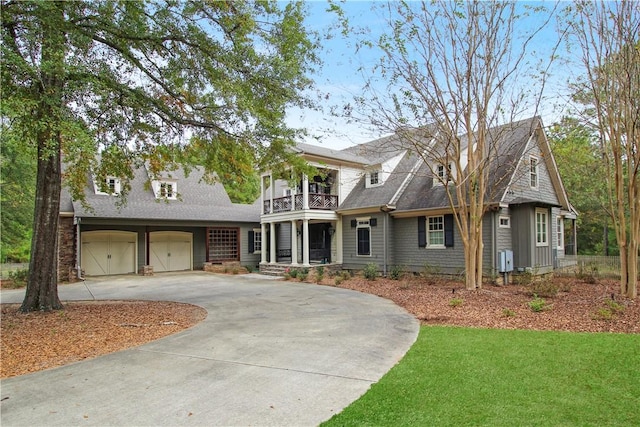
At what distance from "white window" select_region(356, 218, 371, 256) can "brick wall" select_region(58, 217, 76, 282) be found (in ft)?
41.9

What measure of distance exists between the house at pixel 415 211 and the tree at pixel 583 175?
97 cm

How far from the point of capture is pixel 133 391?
14.0 feet

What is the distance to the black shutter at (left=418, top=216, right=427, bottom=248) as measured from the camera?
1540 cm

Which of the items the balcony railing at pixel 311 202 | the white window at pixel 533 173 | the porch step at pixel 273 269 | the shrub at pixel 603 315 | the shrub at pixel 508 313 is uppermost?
the white window at pixel 533 173

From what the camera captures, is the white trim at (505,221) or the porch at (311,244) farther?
the porch at (311,244)

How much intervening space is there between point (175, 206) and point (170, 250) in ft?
8.30

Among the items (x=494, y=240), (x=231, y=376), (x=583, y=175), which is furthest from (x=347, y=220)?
(x=231, y=376)

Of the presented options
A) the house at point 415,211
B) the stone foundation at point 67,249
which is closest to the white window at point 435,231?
the house at point 415,211

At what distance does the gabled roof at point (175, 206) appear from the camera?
57.7 feet

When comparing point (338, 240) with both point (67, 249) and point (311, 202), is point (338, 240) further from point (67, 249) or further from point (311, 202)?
point (67, 249)

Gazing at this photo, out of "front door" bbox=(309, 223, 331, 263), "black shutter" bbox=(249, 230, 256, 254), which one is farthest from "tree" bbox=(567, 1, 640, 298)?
"black shutter" bbox=(249, 230, 256, 254)

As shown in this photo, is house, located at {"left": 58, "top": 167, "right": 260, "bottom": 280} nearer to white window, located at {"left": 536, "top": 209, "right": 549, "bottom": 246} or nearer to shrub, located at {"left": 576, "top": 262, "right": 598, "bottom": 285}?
white window, located at {"left": 536, "top": 209, "right": 549, "bottom": 246}

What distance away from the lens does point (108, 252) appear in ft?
62.2

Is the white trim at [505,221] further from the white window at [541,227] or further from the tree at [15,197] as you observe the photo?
the tree at [15,197]
